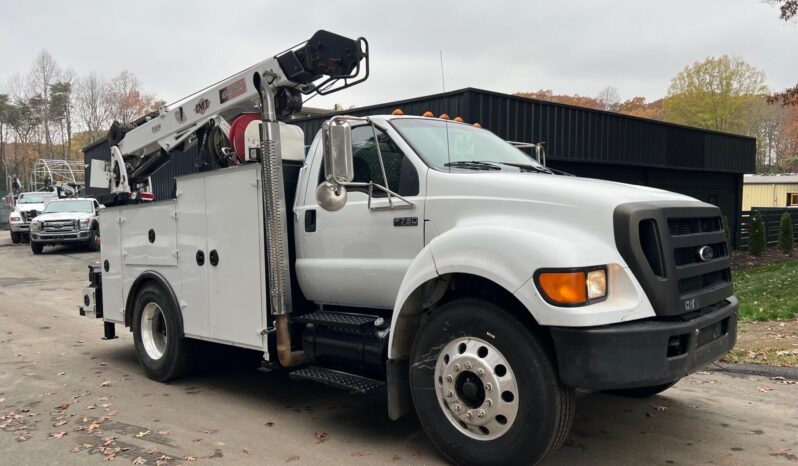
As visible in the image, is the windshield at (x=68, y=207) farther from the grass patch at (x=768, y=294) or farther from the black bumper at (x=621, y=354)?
the black bumper at (x=621, y=354)

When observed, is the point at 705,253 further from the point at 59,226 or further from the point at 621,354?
the point at 59,226

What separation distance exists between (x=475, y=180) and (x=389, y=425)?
2.07 metres

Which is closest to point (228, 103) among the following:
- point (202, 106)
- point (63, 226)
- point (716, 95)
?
point (202, 106)

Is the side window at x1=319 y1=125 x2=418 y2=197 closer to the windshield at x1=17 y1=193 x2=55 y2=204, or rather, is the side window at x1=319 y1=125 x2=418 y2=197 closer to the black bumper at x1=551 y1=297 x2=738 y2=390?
the black bumper at x1=551 y1=297 x2=738 y2=390

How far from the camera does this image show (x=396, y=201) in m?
4.44

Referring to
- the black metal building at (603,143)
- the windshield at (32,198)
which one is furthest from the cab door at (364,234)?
the windshield at (32,198)

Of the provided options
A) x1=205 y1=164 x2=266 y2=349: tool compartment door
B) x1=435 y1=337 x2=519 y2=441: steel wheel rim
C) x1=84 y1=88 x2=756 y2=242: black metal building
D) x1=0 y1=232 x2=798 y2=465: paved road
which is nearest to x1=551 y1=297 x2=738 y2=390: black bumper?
x1=435 y1=337 x2=519 y2=441: steel wheel rim

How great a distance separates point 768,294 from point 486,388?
9604 millimetres

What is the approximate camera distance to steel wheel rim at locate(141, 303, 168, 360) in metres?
6.57

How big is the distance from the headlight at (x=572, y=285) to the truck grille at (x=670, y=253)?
22 centimetres

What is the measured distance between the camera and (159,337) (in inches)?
262

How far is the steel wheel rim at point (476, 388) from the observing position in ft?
12.0

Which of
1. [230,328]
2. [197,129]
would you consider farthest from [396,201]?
[197,129]

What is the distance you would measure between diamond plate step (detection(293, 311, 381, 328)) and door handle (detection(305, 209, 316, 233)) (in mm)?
669
